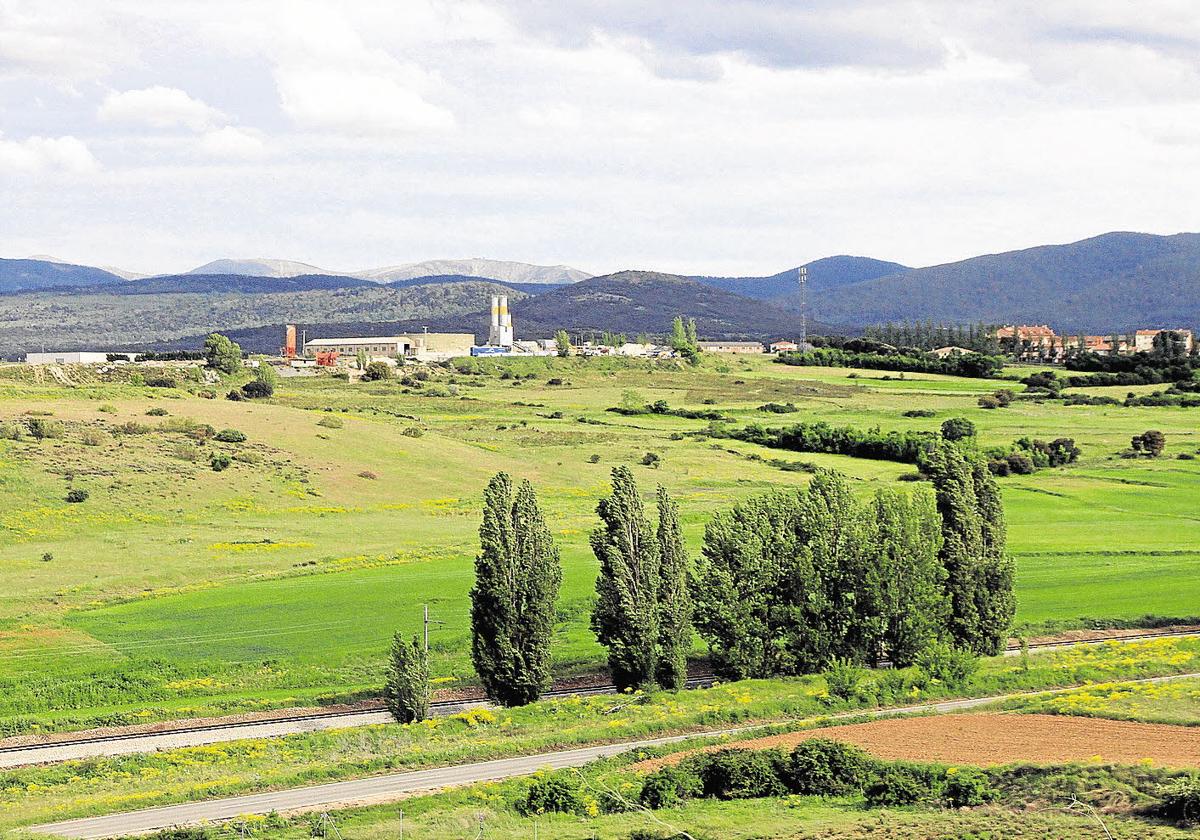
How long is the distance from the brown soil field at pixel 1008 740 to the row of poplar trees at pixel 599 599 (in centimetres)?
1067

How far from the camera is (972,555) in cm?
5738

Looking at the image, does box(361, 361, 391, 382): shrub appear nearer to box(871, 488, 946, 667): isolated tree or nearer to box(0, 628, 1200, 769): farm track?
box(871, 488, 946, 667): isolated tree

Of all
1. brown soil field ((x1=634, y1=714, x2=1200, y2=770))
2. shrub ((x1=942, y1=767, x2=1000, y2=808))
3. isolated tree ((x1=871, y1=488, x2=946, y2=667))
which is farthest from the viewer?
isolated tree ((x1=871, y1=488, x2=946, y2=667))

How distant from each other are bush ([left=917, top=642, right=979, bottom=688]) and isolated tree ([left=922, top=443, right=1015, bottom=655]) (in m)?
5.68

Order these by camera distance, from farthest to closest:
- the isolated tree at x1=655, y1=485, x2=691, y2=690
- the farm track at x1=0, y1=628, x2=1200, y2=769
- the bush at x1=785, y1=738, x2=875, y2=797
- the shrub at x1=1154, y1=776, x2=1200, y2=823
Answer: the isolated tree at x1=655, y1=485, x2=691, y2=690 → the farm track at x1=0, y1=628, x2=1200, y2=769 → the bush at x1=785, y1=738, x2=875, y2=797 → the shrub at x1=1154, y1=776, x2=1200, y2=823

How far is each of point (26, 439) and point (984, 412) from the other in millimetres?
97017

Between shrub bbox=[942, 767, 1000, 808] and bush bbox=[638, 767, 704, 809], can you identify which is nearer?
shrub bbox=[942, 767, 1000, 808]

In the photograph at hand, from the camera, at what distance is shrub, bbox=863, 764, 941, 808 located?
108 ft

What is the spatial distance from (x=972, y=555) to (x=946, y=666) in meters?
10.1

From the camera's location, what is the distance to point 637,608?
5206 centimetres

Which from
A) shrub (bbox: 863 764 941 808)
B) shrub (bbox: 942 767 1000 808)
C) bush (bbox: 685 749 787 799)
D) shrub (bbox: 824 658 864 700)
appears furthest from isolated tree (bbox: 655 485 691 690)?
shrub (bbox: 942 767 1000 808)

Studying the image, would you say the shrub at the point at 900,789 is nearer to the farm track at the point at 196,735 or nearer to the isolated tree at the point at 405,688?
the isolated tree at the point at 405,688

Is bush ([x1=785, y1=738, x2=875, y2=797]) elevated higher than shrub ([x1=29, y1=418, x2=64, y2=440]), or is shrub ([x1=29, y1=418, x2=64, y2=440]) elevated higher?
shrub ([x1=29, y1=418, x2=64, y2=440])

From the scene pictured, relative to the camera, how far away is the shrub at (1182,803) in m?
29.3
